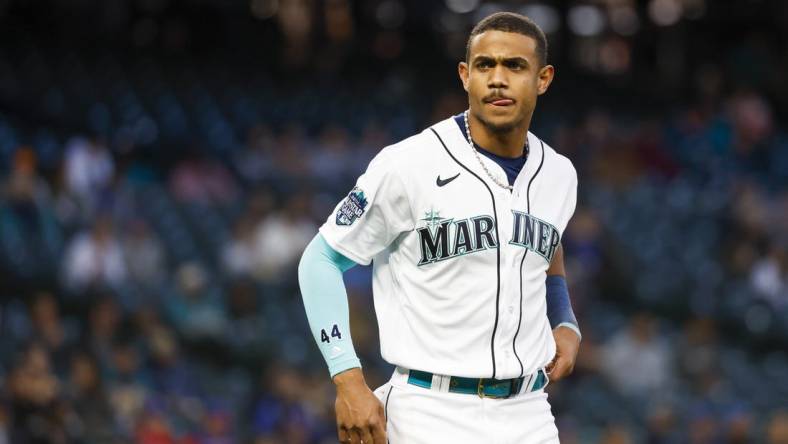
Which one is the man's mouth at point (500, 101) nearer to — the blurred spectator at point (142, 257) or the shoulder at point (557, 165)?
the shoulder at point (557, 165)

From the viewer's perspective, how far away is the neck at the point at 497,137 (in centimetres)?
356

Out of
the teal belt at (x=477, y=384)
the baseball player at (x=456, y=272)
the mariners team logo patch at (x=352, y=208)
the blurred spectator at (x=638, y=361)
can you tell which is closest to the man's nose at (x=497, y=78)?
the baseball player at (x=456, y=272)

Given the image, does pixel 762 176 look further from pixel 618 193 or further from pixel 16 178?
pixel 16 178

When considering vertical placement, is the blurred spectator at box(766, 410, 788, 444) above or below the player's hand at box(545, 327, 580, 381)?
below

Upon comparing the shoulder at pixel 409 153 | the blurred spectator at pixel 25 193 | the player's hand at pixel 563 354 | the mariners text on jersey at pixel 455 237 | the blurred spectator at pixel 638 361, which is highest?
the shoulder at pixel 409 153

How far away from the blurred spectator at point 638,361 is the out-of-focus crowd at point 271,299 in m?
0.02

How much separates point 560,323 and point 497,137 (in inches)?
25.4

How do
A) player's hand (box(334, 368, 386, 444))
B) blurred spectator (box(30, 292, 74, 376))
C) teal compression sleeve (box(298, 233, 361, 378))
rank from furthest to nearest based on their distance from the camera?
blurred spectator (box(30, 292, 74, 376)) < teal compression sleeve (box(298, 233, 361, 378)) < player's hand (box(334, 368, 386, 444))

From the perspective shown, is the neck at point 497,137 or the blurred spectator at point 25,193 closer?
the neck at point 497,137

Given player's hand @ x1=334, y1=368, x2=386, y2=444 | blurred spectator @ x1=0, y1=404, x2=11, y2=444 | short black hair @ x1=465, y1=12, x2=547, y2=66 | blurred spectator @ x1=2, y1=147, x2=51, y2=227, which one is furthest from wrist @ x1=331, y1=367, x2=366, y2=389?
blurred spectator @ x1=2, y1=147, x2=51, y2=227

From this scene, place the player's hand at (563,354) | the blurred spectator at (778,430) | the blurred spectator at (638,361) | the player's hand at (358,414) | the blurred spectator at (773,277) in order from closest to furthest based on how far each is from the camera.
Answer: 1. the player's hand at (358,414)
2. the player's hand at (563,354)
3. the blurred spectator at (778,430)
4. the blurred spectator at (638,361)
5. the blurred spectator at (773,277)

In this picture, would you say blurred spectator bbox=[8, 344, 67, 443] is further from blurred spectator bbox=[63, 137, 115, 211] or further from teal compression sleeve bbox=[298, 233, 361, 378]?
teal compression sleeve bbox=[298, 233, 361, 378]

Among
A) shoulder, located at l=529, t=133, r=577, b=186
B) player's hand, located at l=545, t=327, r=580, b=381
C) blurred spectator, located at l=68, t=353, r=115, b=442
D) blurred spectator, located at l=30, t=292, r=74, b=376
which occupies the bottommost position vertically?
blurred spectator, located at l=68, t=353, r=115, b=442

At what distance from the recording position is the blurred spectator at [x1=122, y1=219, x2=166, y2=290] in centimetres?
985
